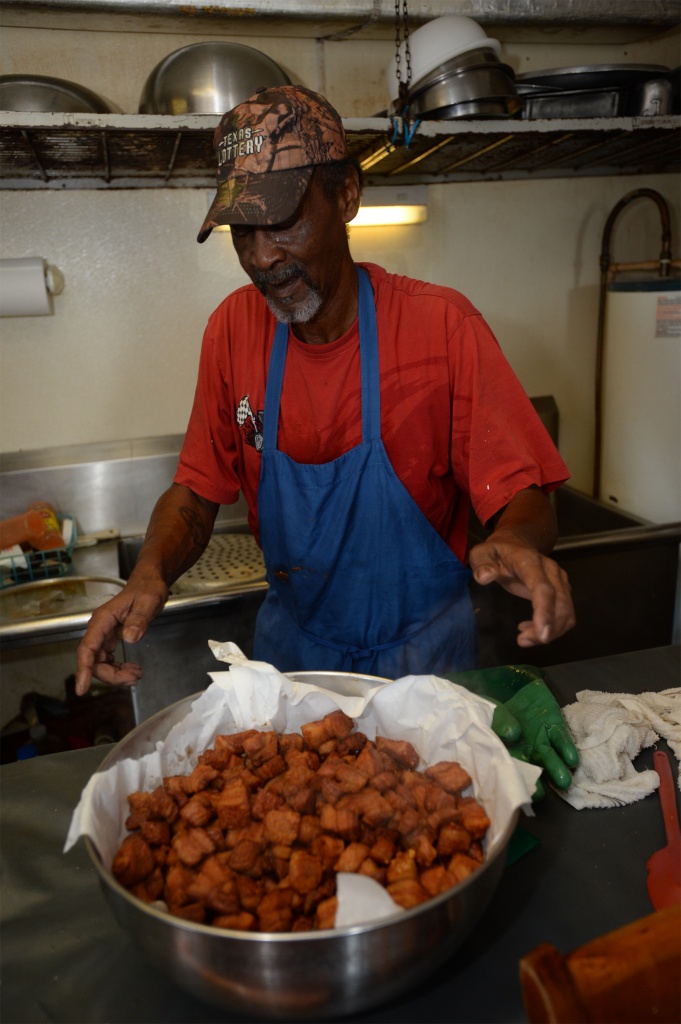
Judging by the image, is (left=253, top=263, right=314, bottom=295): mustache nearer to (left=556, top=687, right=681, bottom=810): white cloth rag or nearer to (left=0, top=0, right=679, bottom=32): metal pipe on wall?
(left=556, top=687, right=681, bottom=810): white cloth rag

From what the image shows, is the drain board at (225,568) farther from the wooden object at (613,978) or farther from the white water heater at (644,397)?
the wooden object at (613,978)

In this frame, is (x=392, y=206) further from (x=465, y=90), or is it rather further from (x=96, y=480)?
(x=96, y=480)

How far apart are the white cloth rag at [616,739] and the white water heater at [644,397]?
1448 millimetres

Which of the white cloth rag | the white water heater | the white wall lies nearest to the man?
the white cloth rag

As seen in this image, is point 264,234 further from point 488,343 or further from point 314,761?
point 314,761

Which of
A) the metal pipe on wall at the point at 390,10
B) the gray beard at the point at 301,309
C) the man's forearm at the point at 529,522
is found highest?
the metal pipe on wall at the point at 390,10

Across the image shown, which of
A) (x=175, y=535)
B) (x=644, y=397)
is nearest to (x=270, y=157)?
(x=175, y=535)

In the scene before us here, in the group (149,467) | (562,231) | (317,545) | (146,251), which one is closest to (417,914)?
(317,545)

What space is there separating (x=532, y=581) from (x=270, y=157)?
85cm

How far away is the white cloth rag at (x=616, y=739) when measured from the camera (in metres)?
1.11

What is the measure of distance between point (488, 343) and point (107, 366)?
159 cm

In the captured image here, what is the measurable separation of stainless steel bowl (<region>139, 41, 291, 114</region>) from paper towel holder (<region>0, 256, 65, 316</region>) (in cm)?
59

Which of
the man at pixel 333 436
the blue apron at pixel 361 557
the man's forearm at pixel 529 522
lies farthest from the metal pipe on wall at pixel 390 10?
the man's forearm at pixel 529 522

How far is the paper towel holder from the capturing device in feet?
7.73
